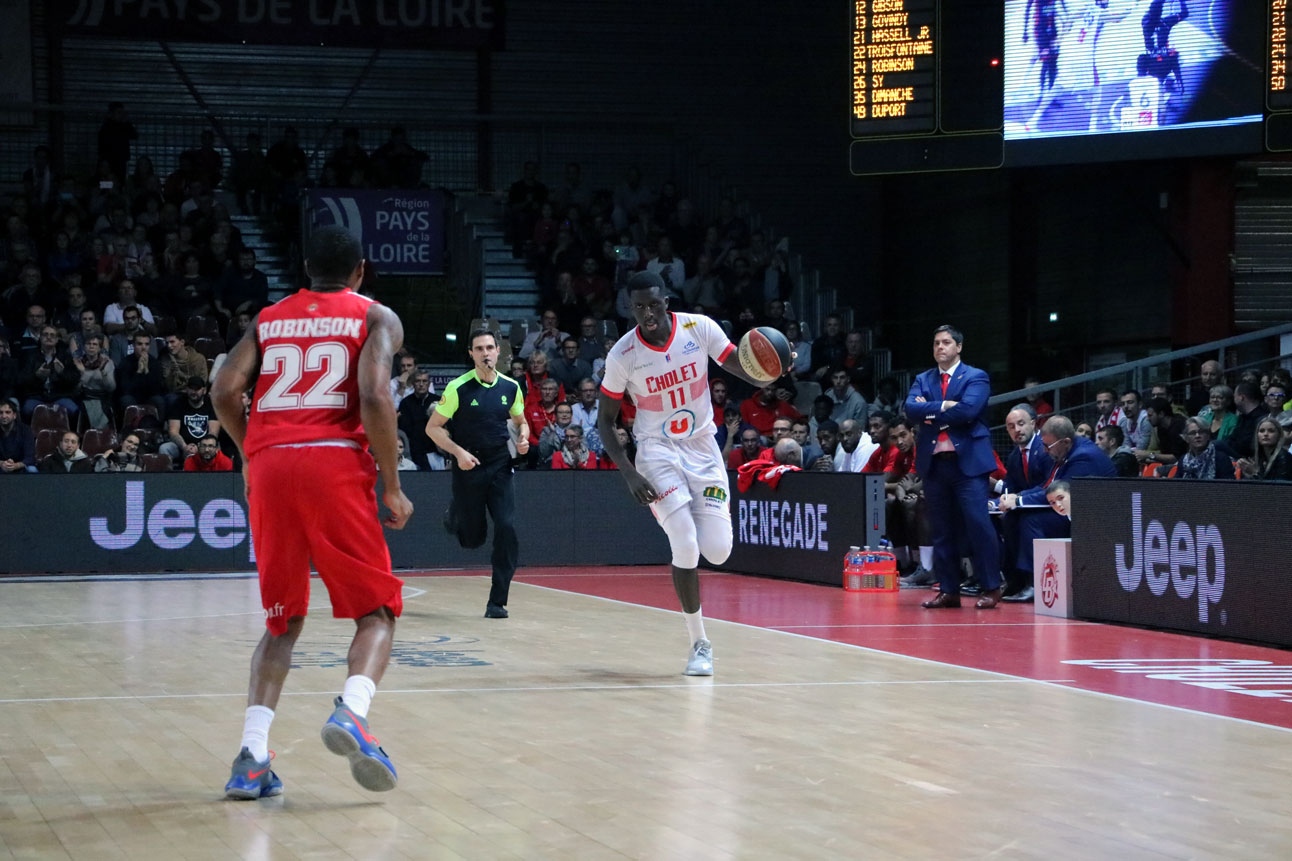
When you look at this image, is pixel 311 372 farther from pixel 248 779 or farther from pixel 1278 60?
pixel 1278 60

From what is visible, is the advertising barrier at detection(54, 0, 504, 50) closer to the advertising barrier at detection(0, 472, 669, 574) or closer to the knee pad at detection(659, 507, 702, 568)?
the advertising barrier at detection(0, 472, 669, 574)

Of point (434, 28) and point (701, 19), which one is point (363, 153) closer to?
point (434, 28)

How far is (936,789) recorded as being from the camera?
19.5ft

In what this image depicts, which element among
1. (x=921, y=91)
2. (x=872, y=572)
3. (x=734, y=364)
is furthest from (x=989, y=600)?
(x=921, y=91)

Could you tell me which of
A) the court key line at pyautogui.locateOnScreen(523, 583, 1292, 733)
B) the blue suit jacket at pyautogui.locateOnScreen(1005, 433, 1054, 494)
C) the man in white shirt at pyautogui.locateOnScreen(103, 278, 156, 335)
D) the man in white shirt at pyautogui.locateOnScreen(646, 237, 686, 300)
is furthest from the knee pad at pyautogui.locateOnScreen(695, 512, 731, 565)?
the man in white shirt at pyautogui.locateOnScreen(646, 237, 686, 300)

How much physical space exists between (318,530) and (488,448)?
22.5 feet

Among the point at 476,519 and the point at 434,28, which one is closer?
the point at 476,519

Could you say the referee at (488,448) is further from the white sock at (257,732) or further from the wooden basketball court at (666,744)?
the white sock at (257,732)

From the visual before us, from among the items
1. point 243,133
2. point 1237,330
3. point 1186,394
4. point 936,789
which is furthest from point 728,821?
point 243,133

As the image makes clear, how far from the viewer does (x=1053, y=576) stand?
505 inches

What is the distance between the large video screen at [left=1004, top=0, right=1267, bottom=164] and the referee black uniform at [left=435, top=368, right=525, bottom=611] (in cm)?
899

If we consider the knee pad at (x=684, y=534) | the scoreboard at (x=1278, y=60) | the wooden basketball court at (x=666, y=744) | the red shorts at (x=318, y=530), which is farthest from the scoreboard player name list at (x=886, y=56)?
the red shorts at (x=318, y=530)

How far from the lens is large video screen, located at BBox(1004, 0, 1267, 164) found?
A: 59.2 ft

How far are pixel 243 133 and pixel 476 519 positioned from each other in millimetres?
15544
